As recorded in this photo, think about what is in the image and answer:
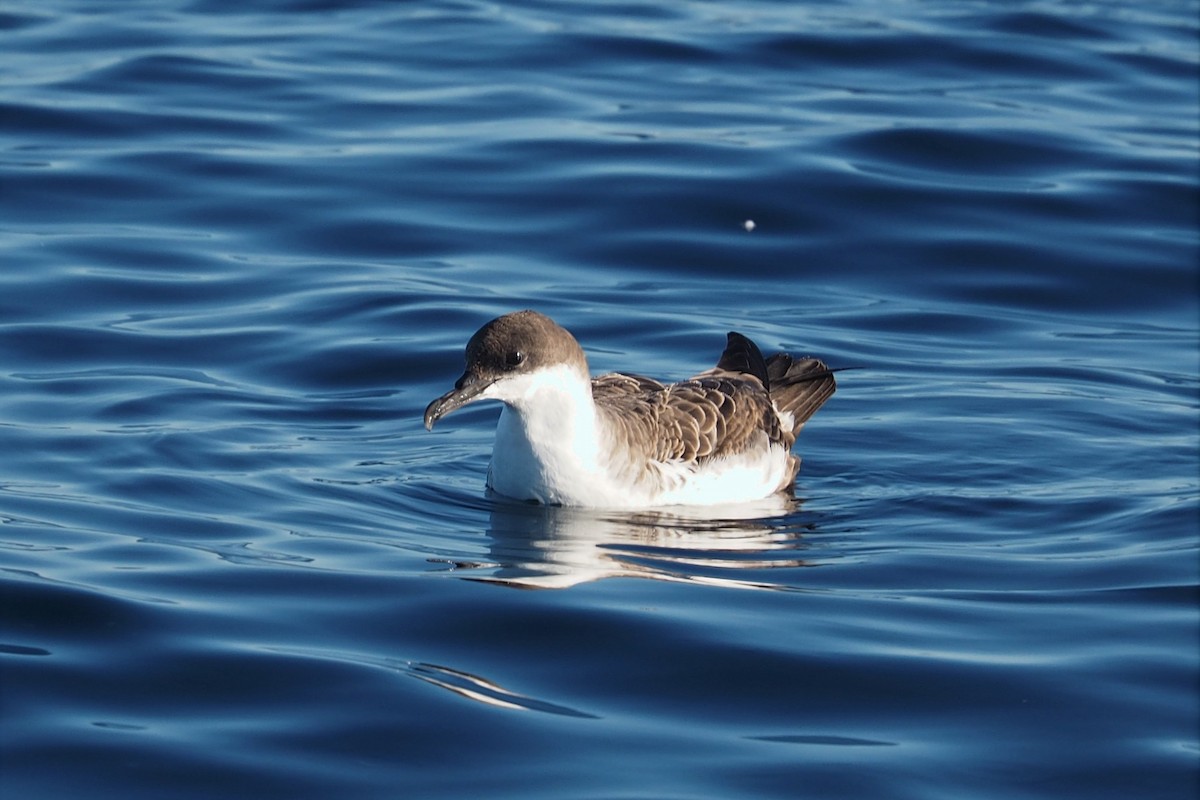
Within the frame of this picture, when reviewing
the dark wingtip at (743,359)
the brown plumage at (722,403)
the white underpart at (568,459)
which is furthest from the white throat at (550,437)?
the dark wingtip at (743,359)

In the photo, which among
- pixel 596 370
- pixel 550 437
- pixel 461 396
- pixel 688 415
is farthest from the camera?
pixel 596 370

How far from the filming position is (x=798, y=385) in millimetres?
10188

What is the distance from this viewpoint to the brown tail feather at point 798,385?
10117mm

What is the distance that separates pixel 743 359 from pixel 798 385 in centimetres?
31

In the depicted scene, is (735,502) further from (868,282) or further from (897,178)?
(897,178)

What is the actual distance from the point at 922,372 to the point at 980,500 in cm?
228

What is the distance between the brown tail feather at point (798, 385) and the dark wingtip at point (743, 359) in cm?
7

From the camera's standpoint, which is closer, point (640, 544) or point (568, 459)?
point (640, 544)

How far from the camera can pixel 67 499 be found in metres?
8.55

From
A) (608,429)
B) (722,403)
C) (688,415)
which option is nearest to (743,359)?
(722,403)

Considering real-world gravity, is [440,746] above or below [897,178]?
below

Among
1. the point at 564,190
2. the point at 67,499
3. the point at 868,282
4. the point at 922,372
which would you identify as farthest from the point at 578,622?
the point at 564,190

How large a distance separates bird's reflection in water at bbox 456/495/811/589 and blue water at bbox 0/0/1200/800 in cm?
3

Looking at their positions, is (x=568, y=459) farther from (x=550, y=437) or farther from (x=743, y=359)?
(x=743, y=359)
